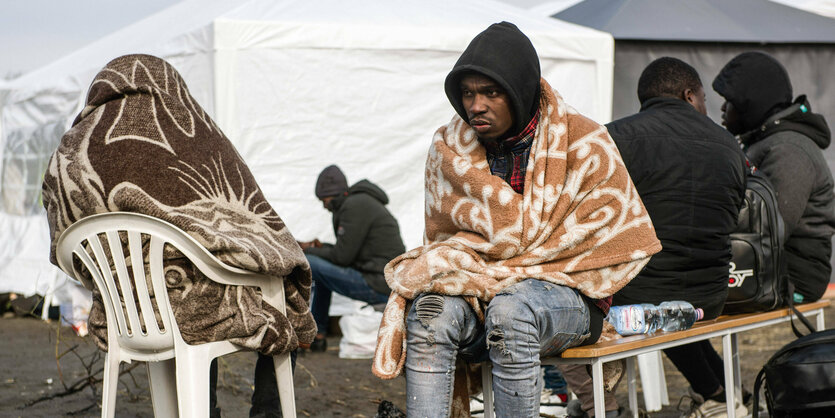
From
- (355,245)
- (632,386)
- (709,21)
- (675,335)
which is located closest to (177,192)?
(675,335)

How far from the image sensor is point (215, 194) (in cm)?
293

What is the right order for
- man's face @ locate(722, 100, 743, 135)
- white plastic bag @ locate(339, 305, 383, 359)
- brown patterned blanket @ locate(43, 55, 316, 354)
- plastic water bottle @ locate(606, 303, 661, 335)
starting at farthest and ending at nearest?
white plastic bag @ locate(339, 305, 383, 359) → man's face @ locate(722, 100, 743, 135) → plastic water bottle @ locate(606, 303, 661, 335) → brown patterned blanket @ locate(43, 55, 316, 354)

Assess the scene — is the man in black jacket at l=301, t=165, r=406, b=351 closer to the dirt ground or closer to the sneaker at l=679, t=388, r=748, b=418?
the dirt ground

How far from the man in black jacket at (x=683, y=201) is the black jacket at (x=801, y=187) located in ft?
1.99

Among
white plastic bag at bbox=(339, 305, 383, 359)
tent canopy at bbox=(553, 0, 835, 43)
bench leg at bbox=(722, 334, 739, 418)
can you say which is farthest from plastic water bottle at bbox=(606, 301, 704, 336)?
tent canopy at bbox=(553, 0, 835, 43)

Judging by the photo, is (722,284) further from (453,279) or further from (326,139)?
(326,139)

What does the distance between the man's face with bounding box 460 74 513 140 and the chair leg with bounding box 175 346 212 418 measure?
113cm

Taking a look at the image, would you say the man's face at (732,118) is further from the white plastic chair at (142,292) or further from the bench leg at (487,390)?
the white plastic chair at (142,292)

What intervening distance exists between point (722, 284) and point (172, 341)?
7.15 feet

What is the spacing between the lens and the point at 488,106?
118 inches

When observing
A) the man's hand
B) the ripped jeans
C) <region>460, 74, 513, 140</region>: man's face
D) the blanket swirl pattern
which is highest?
<region>460, 74, 513, 140</region>: man's face

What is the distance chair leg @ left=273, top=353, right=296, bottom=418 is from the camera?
123 inches

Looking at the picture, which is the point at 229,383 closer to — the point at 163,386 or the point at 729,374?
the point at 163,386

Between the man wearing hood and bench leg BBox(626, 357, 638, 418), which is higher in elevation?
the man wearing hood
